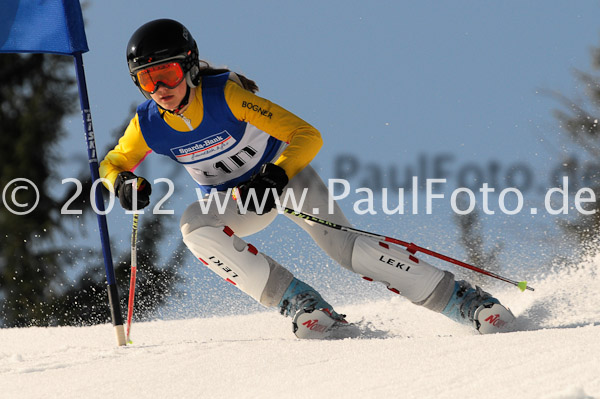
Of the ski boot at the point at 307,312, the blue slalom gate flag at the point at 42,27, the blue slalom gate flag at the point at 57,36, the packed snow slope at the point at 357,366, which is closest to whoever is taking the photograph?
the packed snow slope at the point at 357,366

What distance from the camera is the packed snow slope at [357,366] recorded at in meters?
2.05

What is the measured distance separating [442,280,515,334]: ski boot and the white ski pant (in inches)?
2.4

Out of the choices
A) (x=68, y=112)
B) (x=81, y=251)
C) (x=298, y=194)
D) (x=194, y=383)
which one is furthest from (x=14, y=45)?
(x=68, y=112)

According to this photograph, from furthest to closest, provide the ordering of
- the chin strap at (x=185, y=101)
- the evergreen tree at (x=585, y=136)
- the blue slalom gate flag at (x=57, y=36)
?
the evergreen tree at (x=585, y=136), the blue slalom gate flag at (x=57, y=36), the chin strap at (x=185, y=101)

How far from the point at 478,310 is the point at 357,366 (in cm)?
128

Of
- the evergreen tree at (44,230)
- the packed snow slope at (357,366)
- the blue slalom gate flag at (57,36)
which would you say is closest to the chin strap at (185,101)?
the blue slalom gate flag at (57,36)

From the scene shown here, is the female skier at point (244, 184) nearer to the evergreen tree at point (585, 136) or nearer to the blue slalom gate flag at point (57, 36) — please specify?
the blue slalom gate flag at point (57, 36)

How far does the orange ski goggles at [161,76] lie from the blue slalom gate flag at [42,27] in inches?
42.4

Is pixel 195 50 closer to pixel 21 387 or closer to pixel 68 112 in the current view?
pixel 21 387

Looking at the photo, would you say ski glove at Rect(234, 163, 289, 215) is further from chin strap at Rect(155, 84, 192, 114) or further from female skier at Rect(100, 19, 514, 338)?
chin strap at Rect(155, 84, 192, 114)

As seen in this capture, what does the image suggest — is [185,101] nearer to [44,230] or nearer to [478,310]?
[478,310]

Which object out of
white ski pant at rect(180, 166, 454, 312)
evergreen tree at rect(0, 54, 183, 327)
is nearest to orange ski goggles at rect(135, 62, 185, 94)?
white ski pant at rect(180, 166, 454, 312)

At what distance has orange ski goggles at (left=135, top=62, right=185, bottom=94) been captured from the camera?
3.46 metres

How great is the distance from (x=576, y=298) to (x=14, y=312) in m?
10.8
